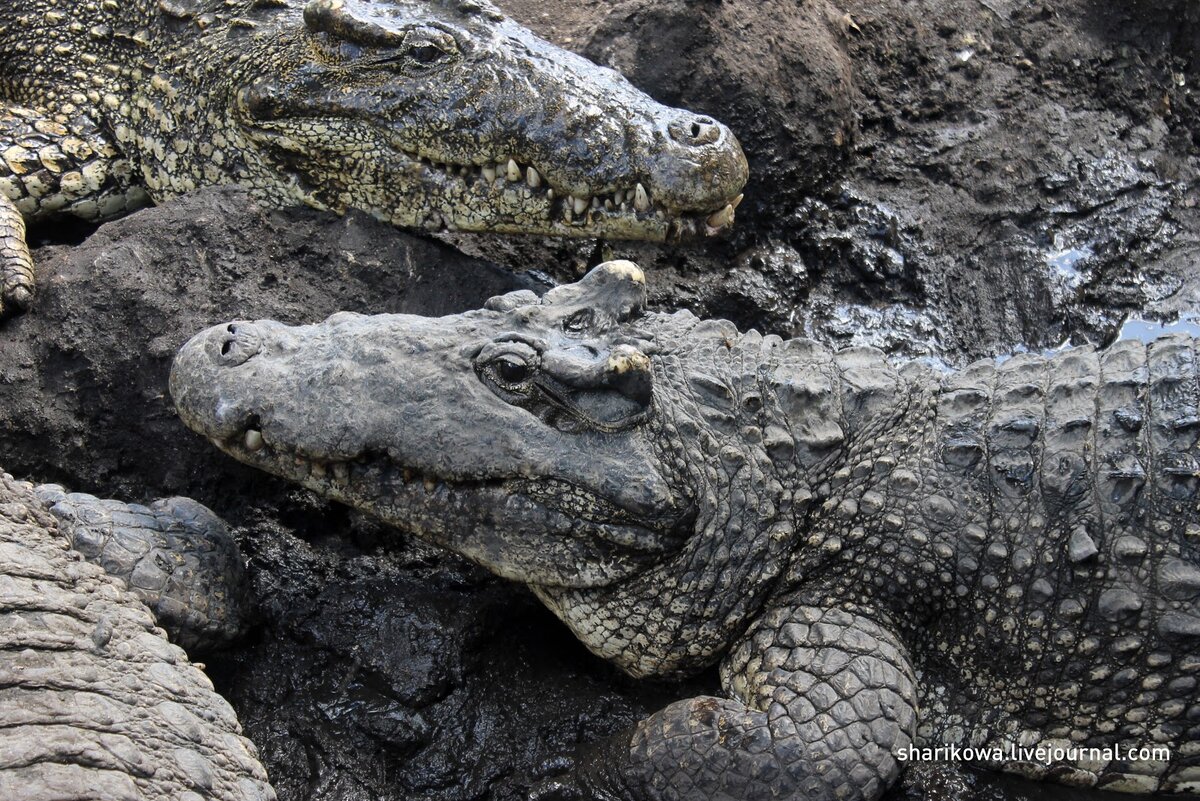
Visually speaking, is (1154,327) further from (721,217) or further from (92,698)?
(92,698)

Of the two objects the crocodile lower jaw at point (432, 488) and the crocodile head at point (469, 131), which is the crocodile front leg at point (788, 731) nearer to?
the crocodile lower jaw at point (432, 488)

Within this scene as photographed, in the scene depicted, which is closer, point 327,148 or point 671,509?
point 671,509

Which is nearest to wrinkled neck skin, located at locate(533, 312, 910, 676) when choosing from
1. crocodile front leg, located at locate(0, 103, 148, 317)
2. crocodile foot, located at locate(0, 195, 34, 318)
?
crocodile foot, located at locate(0, 195, 34, 318)

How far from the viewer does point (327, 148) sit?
425 centimetres

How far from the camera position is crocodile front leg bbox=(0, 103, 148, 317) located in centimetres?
445

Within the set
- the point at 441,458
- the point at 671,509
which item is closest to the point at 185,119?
the point at 441,458

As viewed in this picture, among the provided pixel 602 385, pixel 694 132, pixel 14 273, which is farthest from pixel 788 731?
pixel 14 273

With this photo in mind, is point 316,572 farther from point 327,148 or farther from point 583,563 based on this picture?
point 327,148

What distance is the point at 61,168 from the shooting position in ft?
14.9

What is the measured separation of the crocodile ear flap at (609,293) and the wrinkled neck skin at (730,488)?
97mm

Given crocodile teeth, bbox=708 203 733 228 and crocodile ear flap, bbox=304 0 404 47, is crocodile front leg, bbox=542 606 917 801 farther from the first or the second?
crocodile ear flap, bbox=304 0 404 47

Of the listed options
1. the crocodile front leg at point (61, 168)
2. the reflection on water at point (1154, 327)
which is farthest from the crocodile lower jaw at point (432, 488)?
the reflection on water at point (1154, 327)

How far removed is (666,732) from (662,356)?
3.11ft

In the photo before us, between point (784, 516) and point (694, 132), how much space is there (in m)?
1.46
